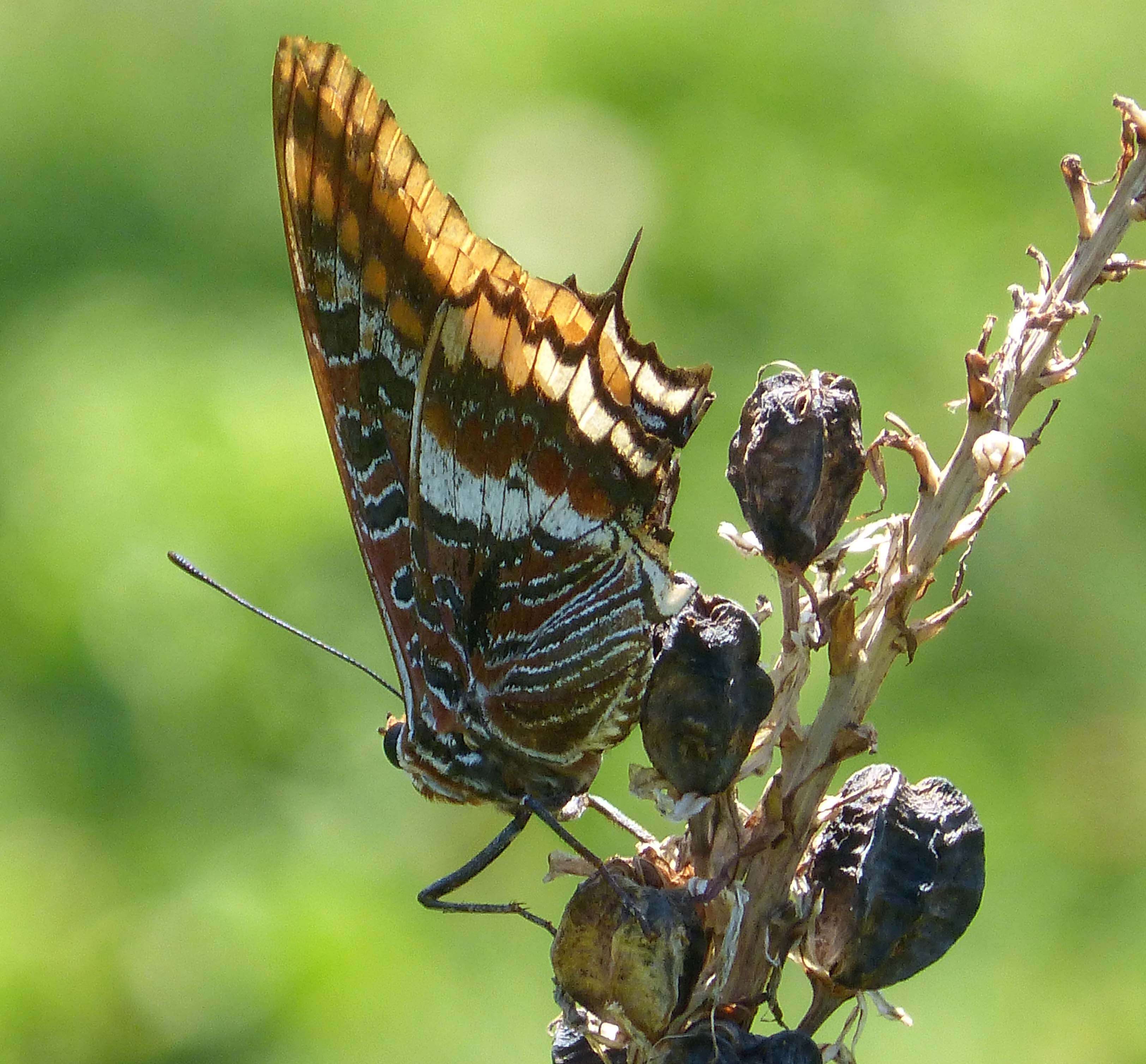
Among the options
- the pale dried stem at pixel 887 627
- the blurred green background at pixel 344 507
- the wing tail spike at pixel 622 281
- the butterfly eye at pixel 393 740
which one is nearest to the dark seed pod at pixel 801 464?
the pale dried stem at pixel 887 627

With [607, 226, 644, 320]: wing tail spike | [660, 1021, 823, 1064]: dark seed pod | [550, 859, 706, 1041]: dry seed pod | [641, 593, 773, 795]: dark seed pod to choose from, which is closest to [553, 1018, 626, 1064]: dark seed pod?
[550, 859, 706, 1041]: dry seed pod

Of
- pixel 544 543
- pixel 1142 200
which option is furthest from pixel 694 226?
pixel 1142 200

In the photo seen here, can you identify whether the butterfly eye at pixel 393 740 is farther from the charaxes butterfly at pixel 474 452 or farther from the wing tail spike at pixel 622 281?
the wing tail spike at pixel 622 281

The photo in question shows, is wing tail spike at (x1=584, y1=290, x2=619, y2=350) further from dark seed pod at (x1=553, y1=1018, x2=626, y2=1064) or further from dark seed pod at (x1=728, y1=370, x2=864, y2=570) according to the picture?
dark seed pod at (x1=553, y1=1018, x2=626, y2=1064)

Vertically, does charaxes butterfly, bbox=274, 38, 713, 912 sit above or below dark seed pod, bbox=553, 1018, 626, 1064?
above

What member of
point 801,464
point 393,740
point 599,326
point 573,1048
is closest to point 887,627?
point 801,464

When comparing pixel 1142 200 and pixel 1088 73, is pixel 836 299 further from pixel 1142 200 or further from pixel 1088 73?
pixel 1142 200

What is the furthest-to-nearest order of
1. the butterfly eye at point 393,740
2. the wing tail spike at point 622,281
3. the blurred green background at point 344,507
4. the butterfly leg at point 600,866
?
the blurred green background at point 344,507 < the butterfly eye at point 393,740 < the wing tail spike at point 622,281 < the butterfly leg at point 600,866
